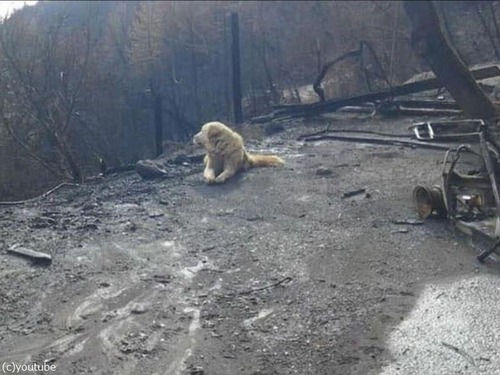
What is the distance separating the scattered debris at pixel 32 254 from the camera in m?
6.94

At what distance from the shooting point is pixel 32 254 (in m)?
7.11

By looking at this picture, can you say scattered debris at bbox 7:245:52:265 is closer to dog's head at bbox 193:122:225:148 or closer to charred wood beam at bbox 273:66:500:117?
dog's head at bbox 193:122:225:148

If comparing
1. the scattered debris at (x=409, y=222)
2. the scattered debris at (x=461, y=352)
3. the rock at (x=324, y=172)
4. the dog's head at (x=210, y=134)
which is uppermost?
the dog's head at (x=210, y=134)

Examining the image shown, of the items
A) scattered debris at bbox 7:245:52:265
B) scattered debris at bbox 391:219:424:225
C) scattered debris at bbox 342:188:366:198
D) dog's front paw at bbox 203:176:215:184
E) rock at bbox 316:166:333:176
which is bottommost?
rock at bbox 316:166:333:176

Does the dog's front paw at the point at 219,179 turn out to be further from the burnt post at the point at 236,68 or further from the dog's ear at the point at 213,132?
the burnt post at the point at 236,68

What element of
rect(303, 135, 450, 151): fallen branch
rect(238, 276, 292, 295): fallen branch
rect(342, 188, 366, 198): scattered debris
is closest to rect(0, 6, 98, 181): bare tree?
rect(303, 135, 450, 151): fallen branch

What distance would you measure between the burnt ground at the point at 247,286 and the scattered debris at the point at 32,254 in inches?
3.3

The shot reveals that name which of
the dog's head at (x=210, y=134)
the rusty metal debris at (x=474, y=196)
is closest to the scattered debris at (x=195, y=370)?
the rusty metal debris at (x=474, y=196)

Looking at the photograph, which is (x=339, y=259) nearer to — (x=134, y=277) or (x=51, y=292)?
(x=134, y=277)

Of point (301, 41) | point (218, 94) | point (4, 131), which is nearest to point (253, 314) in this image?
point (4, 131)

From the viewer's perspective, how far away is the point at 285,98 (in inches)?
1014

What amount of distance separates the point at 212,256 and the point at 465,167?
4657 millimetres

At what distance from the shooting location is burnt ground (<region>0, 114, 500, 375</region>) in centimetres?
480

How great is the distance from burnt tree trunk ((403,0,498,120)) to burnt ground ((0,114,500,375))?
1.20m
